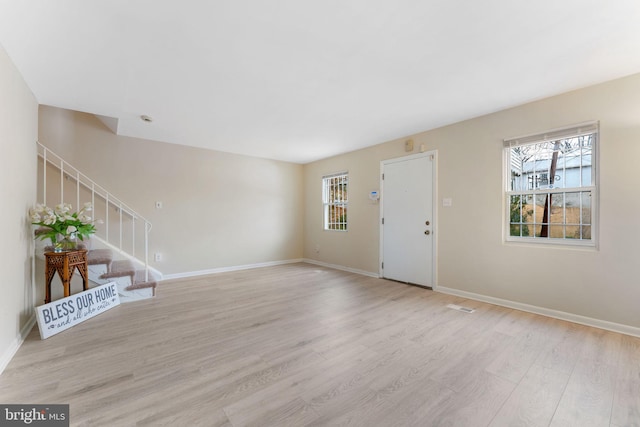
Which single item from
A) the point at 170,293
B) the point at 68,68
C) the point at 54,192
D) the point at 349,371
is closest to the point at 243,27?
the point at 68,68

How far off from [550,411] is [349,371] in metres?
1.17

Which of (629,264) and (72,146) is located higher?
(72,146)

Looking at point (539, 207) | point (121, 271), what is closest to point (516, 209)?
point (539, 207)

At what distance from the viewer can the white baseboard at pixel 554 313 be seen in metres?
2.40

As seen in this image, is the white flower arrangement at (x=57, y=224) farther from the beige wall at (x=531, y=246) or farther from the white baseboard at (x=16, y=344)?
the beige wall at (x=531, y=246)

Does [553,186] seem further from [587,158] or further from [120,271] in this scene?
[120,271]

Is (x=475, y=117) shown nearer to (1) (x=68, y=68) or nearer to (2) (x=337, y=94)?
(2) (x=337, y=94)

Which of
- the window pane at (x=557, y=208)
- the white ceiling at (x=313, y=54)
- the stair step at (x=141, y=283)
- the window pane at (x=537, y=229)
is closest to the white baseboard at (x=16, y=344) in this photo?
the stair step at (x=141, y=283)

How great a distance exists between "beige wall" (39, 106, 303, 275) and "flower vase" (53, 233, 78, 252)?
1.25 m

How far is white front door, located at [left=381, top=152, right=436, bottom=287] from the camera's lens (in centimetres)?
388

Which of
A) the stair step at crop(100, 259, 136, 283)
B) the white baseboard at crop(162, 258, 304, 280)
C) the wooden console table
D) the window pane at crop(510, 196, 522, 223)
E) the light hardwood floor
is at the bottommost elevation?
the light hardwood floor

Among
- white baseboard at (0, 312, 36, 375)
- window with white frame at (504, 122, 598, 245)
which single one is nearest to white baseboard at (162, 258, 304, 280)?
white baseboard at (0, 312, 36, 375)

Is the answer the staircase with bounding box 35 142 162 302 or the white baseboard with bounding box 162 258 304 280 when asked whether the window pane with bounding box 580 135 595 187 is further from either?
the staircase with bounding box 35 142 162 302

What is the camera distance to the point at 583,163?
106 inches
